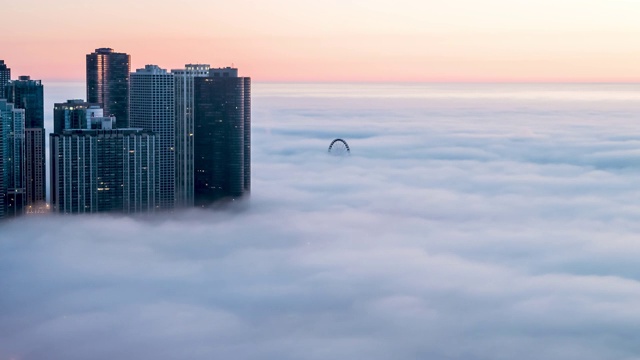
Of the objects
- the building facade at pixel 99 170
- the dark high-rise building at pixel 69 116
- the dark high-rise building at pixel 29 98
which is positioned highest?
the dark high-rise building at pixel 29 98

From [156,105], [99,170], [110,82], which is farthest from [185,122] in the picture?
[99,170]

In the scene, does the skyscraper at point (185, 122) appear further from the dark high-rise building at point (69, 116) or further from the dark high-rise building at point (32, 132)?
the dark high-rise building at point (32, 132)

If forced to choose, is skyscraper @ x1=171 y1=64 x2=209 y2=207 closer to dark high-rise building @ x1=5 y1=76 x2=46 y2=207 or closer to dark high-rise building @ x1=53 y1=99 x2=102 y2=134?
dark high-rise building @ x1=53 y1=99 x2=102 y2=134

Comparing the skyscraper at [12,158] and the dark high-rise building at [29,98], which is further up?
the dark high-rise building at [29,98]

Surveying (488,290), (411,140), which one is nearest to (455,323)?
(488,290)

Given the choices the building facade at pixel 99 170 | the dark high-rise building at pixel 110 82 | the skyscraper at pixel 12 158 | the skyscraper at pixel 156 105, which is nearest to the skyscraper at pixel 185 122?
the skyscraper at pixel 156 105

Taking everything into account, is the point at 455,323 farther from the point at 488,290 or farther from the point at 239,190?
the point at 239,190

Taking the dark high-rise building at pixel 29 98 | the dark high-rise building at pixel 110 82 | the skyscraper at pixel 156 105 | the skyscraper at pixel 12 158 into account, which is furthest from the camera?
the dark high-rise building at pixel 110 82
